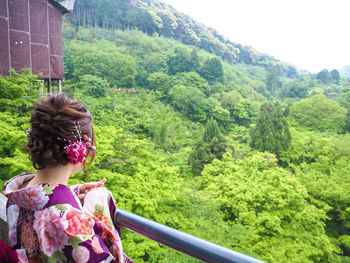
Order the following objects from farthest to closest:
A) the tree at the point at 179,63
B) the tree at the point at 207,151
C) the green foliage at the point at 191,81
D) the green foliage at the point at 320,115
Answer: the tree at the point at 179,63 → the green foliage at the point at 191,81 → the green foliage at the point at 320,115 → the tree at the point at 207,151

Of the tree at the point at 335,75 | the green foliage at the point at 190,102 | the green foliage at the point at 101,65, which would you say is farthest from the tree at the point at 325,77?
the green foliage at the point at 101,65

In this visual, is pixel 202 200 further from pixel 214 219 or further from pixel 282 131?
pixel 282 131

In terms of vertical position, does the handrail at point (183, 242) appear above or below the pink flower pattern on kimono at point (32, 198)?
below

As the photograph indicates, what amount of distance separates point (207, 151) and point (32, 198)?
15579mm

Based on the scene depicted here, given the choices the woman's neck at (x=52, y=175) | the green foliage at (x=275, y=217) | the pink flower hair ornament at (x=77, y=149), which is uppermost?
the pink flower hair ornament at (x=77, y=149)

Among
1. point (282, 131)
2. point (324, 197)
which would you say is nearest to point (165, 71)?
point (282, 131)

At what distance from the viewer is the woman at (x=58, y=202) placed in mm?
692

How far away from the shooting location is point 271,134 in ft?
54.6

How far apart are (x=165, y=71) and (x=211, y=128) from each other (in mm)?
17797

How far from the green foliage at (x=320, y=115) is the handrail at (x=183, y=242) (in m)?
22.3

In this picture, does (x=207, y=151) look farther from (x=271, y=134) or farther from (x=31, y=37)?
(x=31, y=37)

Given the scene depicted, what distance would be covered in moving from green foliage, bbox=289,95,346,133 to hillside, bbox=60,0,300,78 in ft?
122

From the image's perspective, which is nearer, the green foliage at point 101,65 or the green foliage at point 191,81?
the green foliage at point 101,65

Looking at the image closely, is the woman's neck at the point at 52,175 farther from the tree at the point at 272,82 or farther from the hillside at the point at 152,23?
the hillside at the point at 152,23
